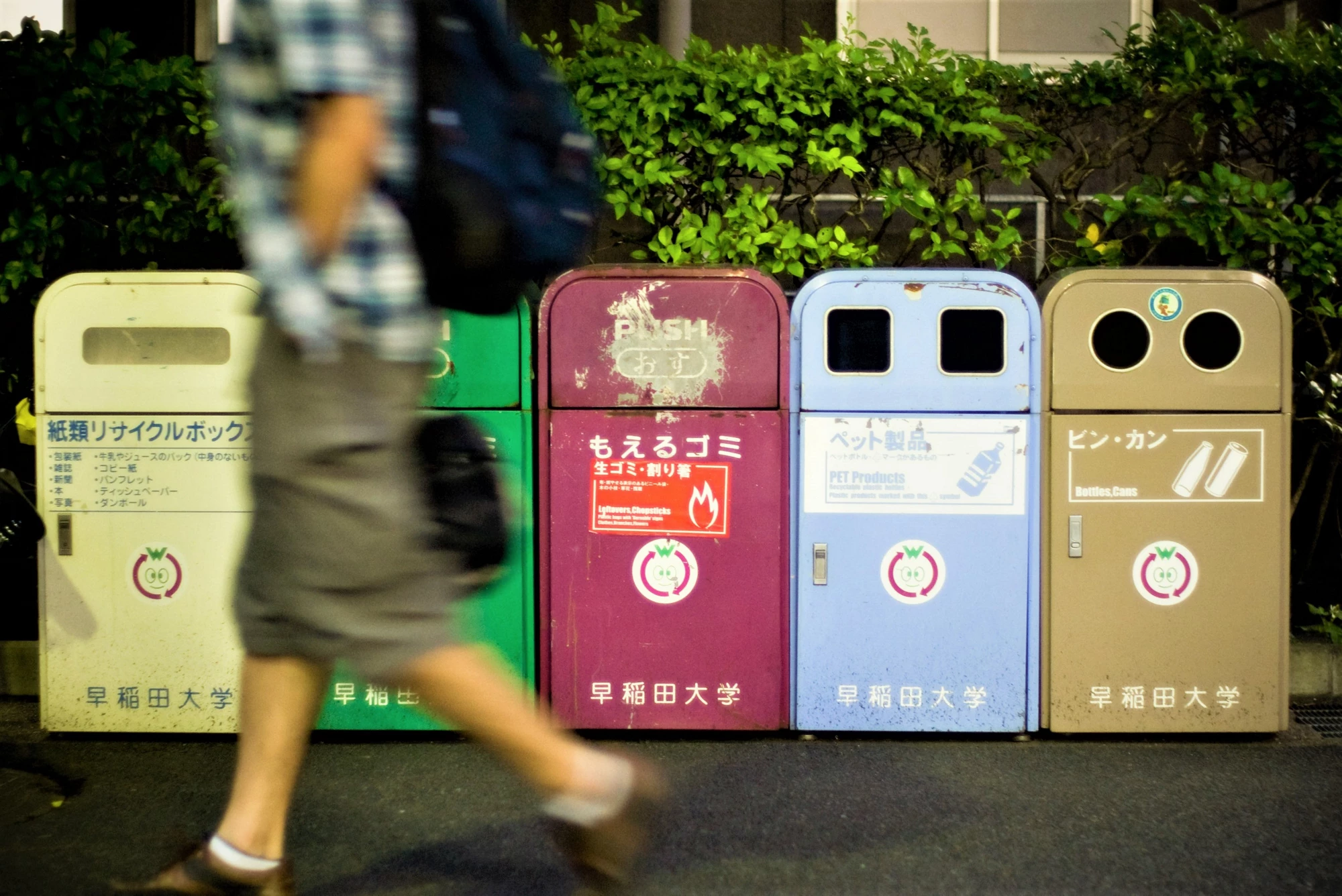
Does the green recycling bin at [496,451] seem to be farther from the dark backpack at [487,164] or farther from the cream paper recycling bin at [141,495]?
the dark backpack at [487,164]

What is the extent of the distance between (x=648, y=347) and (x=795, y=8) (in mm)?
3893

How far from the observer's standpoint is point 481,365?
3592 millimetres

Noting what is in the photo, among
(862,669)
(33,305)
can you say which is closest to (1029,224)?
(862,669)

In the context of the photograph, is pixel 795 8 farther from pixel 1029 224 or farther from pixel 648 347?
pixel 648 347

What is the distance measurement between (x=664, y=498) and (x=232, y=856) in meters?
1.91

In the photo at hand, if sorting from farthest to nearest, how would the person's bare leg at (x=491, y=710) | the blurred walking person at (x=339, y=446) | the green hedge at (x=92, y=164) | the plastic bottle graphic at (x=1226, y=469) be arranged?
the green hedge at (x=92, y=164) → the plastic bottle graphic at (x=1226, y=469) → the person's bare leg at (x=491, y=710) → the blurred walking person at (x=339, y=446)

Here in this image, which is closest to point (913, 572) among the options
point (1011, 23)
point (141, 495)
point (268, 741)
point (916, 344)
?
point (916, 344)

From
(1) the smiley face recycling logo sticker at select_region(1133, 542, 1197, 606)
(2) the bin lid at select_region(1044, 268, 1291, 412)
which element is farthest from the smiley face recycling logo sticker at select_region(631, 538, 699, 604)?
(1) the smiley face recycling logo sticker at select_region(1133, 542, 1197, 606)

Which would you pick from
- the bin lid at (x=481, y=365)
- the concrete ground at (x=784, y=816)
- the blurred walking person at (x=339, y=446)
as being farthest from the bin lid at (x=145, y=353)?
the blurred walking person at (x=339, y=446)

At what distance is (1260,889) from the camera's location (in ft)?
8.73

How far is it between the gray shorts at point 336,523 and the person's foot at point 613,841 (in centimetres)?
39

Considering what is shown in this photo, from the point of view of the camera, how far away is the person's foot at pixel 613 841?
6.35ft

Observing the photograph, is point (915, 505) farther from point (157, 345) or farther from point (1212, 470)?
point (157, 345)

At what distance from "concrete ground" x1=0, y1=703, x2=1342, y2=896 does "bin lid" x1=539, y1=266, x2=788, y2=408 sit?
1.09 metres
